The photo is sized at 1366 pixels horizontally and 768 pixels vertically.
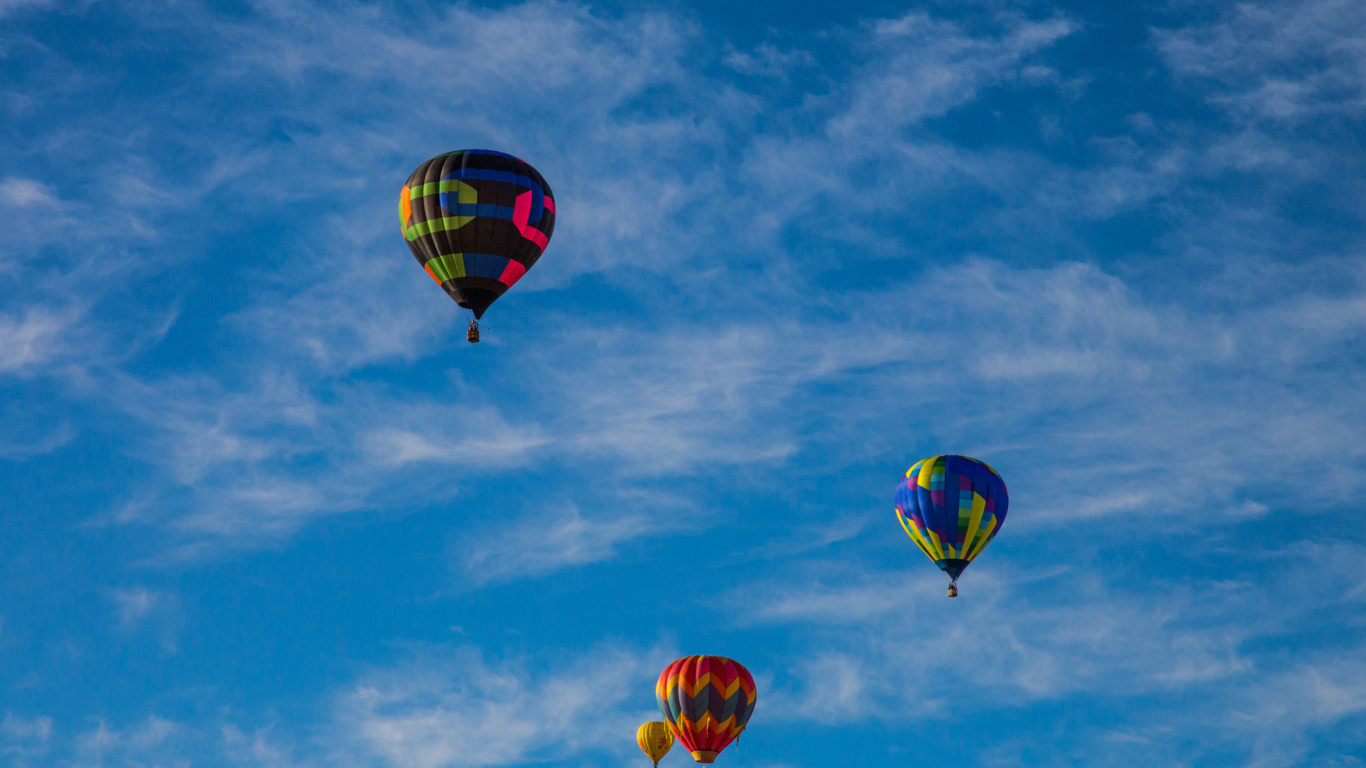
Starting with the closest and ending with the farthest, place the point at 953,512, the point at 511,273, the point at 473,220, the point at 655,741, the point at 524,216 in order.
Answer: the point at 473,220
the point at 524,216
the point at 511,273
the point at 953,512
the point at 655,741

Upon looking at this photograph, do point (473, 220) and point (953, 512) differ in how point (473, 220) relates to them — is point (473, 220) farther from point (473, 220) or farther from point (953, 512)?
point (953, 512)

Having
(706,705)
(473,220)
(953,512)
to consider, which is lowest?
(706,705)

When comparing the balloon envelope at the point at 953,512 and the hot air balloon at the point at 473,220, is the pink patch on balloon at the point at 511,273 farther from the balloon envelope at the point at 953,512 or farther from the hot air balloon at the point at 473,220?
the balloon envelope at the point at 953,512

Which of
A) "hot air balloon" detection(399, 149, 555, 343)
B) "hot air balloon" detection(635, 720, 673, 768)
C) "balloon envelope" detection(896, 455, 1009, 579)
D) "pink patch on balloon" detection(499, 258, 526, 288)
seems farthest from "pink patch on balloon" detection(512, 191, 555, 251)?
"hot air balloon" detection(635, 720, 673, 768)

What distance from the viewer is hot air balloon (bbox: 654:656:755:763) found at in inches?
3177

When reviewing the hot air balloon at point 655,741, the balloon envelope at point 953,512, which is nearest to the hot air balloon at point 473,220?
the balloon envelope at point 953,512

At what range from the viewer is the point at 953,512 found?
7900 centimetres

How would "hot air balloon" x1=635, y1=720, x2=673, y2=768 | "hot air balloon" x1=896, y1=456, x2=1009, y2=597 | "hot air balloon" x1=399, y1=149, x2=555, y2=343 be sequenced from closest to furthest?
"hot air balloon" x1=399, y1=149, x2=555, y2=343 → "hot air balloon" x1=896, y1=456, x2=1009, y2=597 → "hot air balloon" x1=635, y1=720, x2=673, y2=768

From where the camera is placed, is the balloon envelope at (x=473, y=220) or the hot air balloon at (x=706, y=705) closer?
the balloon envelope at (x=473, y=220)

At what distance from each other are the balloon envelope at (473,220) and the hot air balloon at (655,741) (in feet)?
Result: 94.6

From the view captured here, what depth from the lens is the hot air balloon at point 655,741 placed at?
90062 millimetres

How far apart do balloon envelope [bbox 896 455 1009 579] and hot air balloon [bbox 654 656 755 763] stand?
939 centimetres

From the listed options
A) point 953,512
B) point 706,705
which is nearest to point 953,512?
point 953,512

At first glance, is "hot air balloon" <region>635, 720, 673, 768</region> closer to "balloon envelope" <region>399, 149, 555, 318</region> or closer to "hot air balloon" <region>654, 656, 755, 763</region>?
"hot air balloon" <region>654, 656, 755, 763</region>
